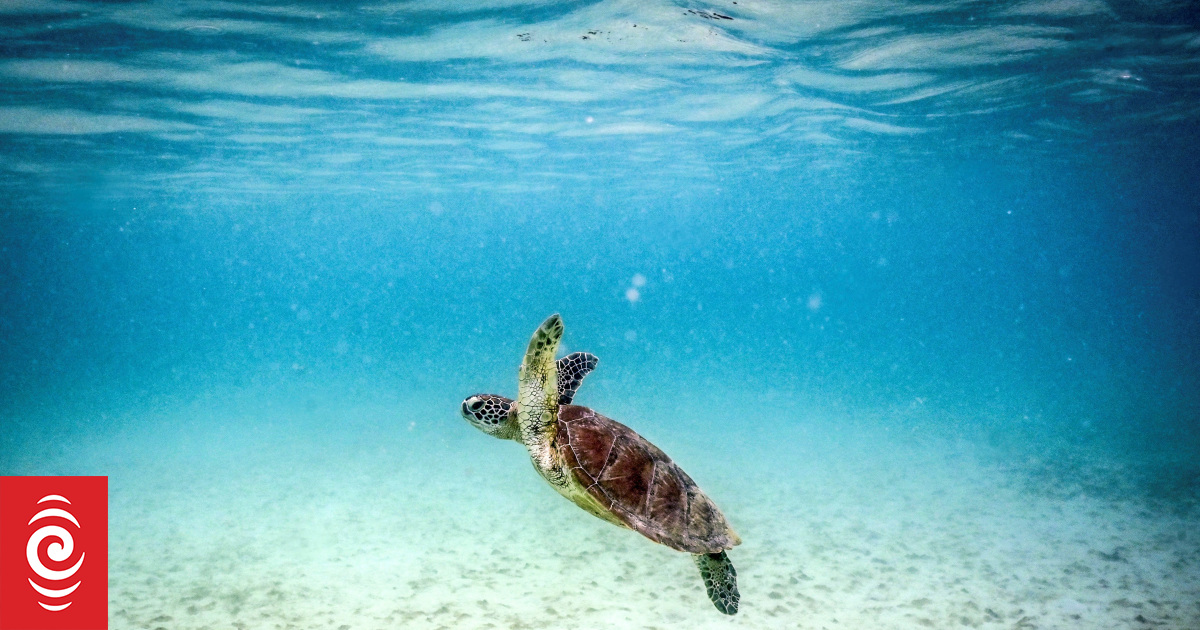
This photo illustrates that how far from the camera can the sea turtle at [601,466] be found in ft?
14.5

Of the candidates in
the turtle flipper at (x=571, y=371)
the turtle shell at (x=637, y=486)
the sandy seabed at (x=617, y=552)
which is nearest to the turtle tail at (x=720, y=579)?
the turtle shell at (x=637, y=486)

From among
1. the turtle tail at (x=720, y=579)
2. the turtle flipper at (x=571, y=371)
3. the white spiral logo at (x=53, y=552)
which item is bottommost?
the turtle tail at (x=720, y=579)

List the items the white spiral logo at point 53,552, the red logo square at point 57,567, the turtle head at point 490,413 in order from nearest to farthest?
the turtle head at point 490,413, the red logo square at point 57,567, the white spiral logo at point 53,552

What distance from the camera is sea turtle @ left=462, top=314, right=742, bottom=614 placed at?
4.42 meters

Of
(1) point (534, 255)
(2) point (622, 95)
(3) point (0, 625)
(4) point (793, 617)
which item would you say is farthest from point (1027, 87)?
(1) point (534, 255)

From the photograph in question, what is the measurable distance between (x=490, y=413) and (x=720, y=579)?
2.39 m

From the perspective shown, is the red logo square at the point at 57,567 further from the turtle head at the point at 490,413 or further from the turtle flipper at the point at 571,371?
the turtle flipper at the point at 571,371

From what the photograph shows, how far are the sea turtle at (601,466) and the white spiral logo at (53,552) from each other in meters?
5.67

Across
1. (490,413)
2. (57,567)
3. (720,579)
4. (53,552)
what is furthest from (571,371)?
(53,552)

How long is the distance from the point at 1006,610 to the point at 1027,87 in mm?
15706

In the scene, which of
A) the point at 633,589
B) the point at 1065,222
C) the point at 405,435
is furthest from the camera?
the point at 1065,222

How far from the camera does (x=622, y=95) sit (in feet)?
56.4

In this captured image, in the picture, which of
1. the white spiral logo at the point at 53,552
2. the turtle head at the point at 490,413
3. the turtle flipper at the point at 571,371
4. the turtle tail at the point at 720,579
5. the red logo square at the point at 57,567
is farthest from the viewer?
the white spiral logo at the point at 53,552

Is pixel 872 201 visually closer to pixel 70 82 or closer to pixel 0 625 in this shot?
pixel 70 82
